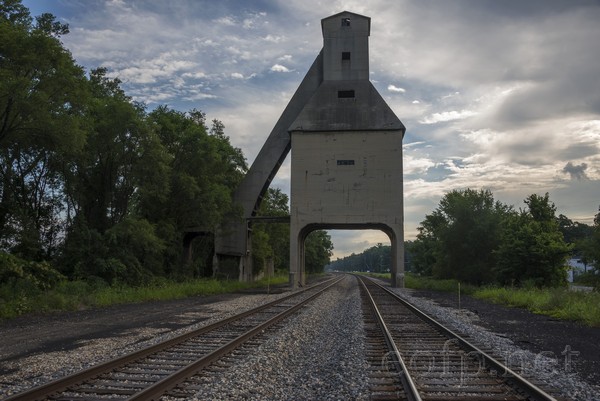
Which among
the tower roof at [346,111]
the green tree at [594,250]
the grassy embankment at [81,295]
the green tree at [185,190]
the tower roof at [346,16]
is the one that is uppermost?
the tower roof at [346,16]

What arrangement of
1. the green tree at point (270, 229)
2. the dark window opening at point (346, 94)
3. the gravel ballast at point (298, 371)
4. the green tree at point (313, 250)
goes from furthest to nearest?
the green tree at point (313, 250) < the green tree at point (270, 229) < the dark window opening at point (346, 94) < the gravel ballast at point (298, 371)

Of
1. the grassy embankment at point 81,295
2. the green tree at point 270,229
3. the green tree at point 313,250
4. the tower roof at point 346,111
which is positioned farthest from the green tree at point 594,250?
the green tree at point 313,250

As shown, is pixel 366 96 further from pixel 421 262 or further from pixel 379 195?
pixel 421 262

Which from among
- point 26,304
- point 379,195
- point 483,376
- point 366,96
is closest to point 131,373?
point 483,376

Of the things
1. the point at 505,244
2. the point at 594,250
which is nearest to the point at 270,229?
the point at 505,244

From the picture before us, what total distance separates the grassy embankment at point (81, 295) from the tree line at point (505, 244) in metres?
19.3

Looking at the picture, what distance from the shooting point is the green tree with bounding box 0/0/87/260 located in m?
17.5

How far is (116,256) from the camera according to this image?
25062 mm

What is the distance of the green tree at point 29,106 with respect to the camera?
17.5 meters

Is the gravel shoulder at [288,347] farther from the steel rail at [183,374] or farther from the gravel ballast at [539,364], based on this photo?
the steel rail at [183,374]

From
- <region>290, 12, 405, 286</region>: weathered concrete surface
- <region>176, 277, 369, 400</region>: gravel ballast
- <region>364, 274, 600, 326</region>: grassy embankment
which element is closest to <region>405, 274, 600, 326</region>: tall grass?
<region>364, 274, 600, 326</region>: grassy embankment

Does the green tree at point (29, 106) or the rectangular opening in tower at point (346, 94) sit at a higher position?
the rectangular opening in tower at point (346, 94)

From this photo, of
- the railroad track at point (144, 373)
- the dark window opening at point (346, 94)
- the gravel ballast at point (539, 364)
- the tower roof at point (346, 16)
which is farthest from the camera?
the tower roof at point (346, 16)

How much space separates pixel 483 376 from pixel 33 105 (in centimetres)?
1732
